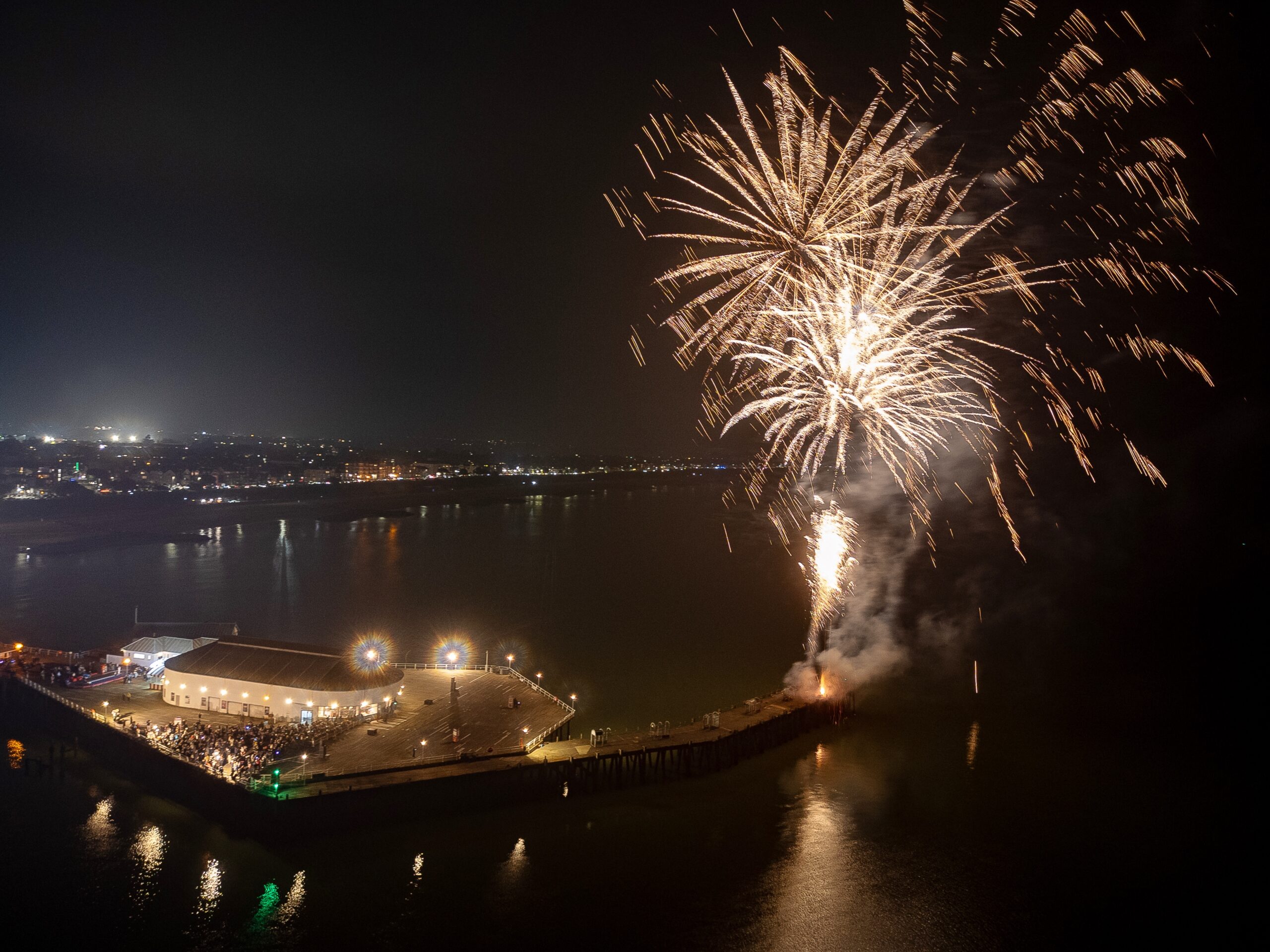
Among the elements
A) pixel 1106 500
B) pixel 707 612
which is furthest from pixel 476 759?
pixel 1106 500

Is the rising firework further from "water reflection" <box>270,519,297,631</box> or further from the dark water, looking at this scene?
"water reflection" <box>270,519,297,631</box>

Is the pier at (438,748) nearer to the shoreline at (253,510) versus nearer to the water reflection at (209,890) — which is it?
the water reflection at (209,890)

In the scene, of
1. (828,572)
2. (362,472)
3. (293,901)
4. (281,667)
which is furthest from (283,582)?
(362,472)

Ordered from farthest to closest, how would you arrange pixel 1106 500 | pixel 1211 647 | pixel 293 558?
pixel 293 558 < pixel 1106 500 < pixel 1211 647

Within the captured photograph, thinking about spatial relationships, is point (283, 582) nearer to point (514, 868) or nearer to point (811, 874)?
point (514, 868)

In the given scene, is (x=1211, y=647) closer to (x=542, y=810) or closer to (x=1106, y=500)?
(x=1106, y=500)
